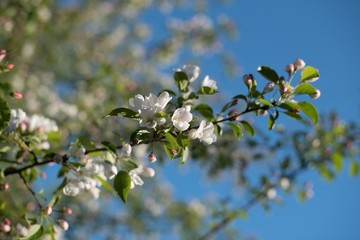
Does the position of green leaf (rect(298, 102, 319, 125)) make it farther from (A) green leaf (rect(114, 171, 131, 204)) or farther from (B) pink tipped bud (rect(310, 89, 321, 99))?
(A) green leaf (rect(114, 171, 131, 204))

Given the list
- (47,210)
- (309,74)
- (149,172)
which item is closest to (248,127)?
(309,74)

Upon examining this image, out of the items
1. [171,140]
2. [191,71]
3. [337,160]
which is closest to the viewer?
[171,140]

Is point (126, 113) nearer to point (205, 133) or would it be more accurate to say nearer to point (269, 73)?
point (205, 133)

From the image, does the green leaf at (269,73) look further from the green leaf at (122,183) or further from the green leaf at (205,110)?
the green leaf at (122,183)

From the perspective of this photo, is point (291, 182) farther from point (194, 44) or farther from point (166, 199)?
point (194, 44)

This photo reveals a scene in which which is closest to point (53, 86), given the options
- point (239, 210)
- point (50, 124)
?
point (239, 210)

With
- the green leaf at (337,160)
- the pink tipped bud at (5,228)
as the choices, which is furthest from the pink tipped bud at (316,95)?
the green leaf at (337,160)

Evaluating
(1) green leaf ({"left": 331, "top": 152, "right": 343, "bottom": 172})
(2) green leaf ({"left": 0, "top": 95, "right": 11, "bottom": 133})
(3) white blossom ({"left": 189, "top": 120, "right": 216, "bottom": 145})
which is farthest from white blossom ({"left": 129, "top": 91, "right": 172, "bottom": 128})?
(1) green leaf ({"left": 331, "top": 152, "right": 343, "bottom": 172})
